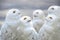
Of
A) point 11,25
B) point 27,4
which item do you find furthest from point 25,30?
point 27,4

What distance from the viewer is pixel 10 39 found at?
883 millimetres

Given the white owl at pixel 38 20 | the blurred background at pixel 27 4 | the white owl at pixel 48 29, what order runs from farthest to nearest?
1. the blurred background at pixel 27 4
2. the white owl at pixel 38 20
3. the white owl at pixel 48 29

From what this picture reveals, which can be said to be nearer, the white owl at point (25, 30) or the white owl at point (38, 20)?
the white owl at point (25, 30)

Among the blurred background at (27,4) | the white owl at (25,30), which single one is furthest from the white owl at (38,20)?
the blurred background at (27,4)

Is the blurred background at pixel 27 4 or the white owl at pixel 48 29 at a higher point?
the white owl at pixel 48 29

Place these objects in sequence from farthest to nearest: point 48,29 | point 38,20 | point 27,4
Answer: point 27,4 → point 38,20 → point 48,29

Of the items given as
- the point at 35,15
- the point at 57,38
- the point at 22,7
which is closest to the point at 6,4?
the point at 22,7

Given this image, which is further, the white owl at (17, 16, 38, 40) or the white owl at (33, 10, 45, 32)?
the white owl at (33, 10, 45, 32)

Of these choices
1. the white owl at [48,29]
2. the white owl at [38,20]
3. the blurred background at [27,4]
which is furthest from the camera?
the blurred background at [27,4]

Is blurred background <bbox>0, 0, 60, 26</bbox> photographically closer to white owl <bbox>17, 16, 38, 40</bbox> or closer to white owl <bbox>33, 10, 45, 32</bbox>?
white owl <bbox>33, 10, 45, 32</bbox>

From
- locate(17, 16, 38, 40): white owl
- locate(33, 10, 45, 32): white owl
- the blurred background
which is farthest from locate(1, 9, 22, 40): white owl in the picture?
the blurred background

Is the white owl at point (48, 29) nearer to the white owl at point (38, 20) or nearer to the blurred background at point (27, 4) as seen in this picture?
the white owl at point (38, 20)

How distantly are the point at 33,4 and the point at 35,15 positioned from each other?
0.46 meters

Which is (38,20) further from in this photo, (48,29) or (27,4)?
(27,4)
